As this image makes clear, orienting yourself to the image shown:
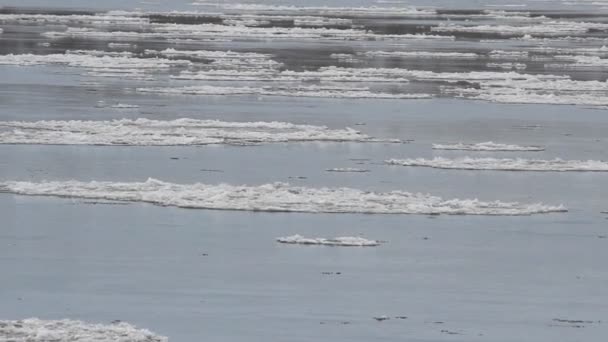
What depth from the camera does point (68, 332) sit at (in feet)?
30.9

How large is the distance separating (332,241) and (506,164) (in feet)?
19.1

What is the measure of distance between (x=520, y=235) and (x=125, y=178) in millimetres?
4969

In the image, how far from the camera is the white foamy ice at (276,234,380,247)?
1290 centimetres

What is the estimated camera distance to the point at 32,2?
7362 centimetres

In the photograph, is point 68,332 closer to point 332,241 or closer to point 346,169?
point 332,241

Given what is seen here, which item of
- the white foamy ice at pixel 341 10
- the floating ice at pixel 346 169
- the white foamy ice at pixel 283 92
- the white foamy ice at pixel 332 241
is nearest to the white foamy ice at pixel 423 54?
the white foamy ice at pixel 283 92

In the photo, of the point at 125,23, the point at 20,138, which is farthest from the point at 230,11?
the point at 20,138

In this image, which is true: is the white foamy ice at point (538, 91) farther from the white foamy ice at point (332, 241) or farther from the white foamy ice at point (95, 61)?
the white foamy ice at point (332, 241)

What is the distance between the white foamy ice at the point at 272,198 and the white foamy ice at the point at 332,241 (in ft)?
5.10

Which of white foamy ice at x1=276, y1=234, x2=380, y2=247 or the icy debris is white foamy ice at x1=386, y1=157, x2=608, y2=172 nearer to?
white foamy ice at x1=276, y1=234, x2=380, y2=247

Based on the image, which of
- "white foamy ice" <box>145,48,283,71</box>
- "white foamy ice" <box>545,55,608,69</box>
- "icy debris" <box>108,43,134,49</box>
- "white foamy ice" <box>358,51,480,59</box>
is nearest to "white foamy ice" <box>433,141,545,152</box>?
"white foamy ice" <box>145,48,283,71</box>

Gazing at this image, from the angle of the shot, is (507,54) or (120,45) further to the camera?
(120,45)

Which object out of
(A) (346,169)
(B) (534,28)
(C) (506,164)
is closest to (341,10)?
(B) (534,28)

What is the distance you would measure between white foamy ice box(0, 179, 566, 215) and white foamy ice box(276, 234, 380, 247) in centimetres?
156
